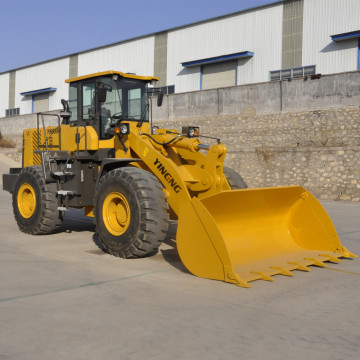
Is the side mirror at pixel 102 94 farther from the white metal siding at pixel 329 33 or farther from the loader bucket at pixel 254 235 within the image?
the white metal siding at pixel 329 33

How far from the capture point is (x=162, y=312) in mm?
4426

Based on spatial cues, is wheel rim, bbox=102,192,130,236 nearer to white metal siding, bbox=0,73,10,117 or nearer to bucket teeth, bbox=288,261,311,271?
bucket teeth, bbox=288,261,311,271

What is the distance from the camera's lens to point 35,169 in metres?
8.70

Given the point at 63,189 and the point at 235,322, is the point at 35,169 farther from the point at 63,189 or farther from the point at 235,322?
the point at 235,322

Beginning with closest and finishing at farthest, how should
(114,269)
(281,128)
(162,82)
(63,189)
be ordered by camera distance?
(114,269) < (63,189) < (281,128) < (162,82)

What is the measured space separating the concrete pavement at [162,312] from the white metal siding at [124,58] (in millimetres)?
26706

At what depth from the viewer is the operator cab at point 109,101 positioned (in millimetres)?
7996

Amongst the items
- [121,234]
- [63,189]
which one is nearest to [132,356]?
[121,234]

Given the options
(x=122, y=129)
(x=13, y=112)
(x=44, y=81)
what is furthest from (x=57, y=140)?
(x=13, y=112)

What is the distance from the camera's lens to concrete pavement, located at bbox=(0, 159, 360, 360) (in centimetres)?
358

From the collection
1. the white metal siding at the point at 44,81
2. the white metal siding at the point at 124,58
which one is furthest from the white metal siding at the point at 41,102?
the white metal siding at the point at 124,58

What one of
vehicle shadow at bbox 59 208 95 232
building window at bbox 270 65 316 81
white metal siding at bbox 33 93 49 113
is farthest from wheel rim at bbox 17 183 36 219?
white metal siding at bbox 33 93 49 113

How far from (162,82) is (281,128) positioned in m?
12.2

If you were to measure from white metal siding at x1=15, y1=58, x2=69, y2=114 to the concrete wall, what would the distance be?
14211mm
